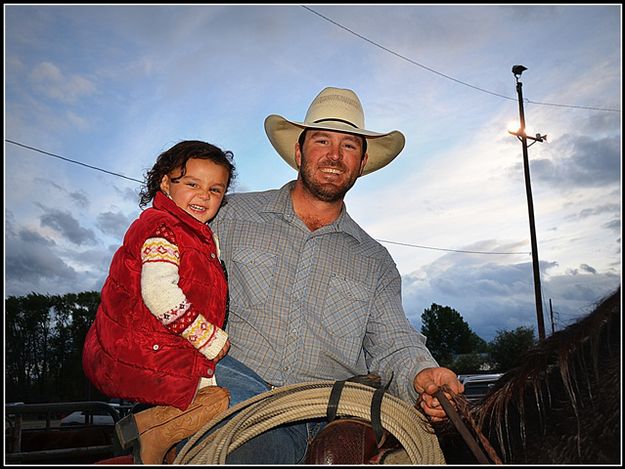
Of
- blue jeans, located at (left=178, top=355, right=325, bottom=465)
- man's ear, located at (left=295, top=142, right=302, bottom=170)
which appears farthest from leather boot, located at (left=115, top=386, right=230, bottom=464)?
man's ear, located at (left=295, top=142, right=302, bottom=170)

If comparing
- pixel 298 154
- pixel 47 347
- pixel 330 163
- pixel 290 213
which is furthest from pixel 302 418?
pixel 47 347

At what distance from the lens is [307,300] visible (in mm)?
2953

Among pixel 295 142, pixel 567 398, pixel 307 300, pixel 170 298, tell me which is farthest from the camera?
pixel 295 142

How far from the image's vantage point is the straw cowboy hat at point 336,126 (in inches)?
135

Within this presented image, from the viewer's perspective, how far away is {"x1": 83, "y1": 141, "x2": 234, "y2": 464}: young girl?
2.12 meters

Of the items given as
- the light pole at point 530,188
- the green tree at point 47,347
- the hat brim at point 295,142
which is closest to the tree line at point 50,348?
the green tree at point 47,347

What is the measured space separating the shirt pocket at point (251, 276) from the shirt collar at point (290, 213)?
31 centimetres

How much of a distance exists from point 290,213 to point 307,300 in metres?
0.58

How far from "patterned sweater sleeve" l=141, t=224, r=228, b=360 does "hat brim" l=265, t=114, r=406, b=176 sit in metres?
1.50

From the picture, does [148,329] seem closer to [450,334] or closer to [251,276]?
[251,276]

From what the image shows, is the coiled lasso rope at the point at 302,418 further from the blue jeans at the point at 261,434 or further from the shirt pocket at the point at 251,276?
the shirt pocket at the point at 251,276

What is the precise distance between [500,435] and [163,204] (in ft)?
5.94

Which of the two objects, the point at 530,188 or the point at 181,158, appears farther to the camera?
the point at 530,188

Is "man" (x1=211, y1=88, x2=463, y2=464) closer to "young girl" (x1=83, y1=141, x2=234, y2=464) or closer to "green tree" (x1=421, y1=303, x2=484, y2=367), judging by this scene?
"young girl" (x1=83, y1=141, x2=234, y2=464)
